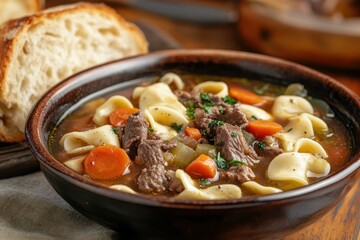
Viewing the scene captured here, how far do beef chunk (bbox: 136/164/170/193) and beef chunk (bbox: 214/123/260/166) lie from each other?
1.32 ft

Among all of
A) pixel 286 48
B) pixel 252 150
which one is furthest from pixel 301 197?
pixel 286 48

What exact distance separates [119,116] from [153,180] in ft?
3.03

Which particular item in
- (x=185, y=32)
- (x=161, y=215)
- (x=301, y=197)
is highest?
(x=301, y=197)

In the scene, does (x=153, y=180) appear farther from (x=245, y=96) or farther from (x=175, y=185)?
(x=245, y=96)

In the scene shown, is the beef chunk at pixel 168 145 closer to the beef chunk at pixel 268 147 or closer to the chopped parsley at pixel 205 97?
the beef chunk at pixel 268 147

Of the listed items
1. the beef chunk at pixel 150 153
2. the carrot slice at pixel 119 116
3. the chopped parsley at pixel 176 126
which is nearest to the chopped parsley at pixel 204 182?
the beef chunk at pixel 150 153

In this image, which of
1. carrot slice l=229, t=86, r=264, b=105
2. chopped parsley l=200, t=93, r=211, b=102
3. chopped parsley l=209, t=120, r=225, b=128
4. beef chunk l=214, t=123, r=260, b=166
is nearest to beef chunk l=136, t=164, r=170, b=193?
beef chunk l=214, t=123, r=260, b=166

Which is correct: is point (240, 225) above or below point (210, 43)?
above

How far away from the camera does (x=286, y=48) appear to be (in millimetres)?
6684

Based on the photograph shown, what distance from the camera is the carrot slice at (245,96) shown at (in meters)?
4.72

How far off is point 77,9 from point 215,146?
1915mm

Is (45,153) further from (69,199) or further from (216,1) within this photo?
(216,1)

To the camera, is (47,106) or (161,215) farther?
(47,106)

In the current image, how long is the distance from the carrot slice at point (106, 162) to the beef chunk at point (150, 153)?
0.33ft
